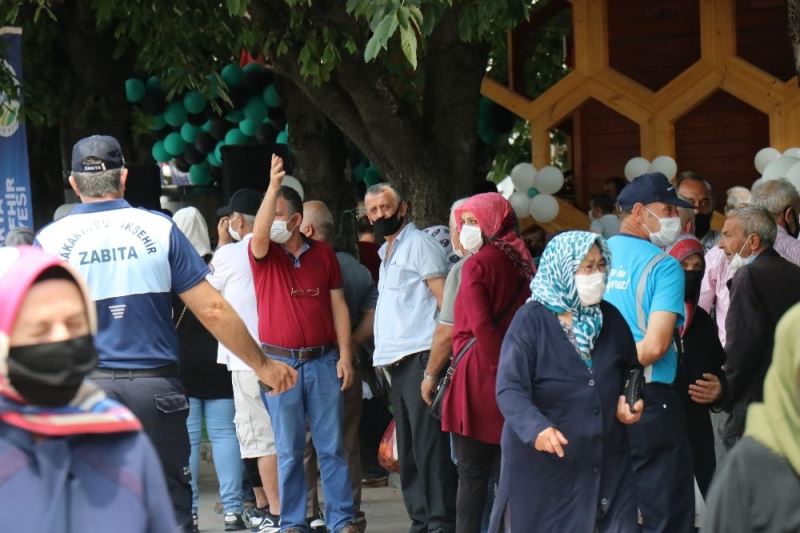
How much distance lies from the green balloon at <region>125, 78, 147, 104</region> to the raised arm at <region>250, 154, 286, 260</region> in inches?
263

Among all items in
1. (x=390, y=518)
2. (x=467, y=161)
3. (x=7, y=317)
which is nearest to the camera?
(x=7, y=317)

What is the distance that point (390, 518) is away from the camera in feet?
32.1

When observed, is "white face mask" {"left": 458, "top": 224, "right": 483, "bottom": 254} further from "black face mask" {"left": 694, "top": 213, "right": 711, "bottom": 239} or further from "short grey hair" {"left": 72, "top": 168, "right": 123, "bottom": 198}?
"black face mask" {"left": 694, "top": 213, "right": 711, "bottom": 239}

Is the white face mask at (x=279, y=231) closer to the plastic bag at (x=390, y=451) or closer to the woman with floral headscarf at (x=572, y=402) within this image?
the plastic bag at (x=390, y=451)

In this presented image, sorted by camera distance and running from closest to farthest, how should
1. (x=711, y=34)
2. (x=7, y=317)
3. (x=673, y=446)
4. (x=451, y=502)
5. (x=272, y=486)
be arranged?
(x=7, y=317)
(x=673, y=446)
(x=451, y=502)
(x=272, y=486)
(x=711, y=34)

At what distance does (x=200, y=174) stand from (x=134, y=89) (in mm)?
1185

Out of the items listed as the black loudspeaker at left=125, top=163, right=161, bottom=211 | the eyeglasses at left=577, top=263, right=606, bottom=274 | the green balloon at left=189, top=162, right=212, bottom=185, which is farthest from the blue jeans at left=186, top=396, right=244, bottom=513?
the green balloon at left=189, top=162, right=212, bottom=185

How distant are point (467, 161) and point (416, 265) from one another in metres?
2.38

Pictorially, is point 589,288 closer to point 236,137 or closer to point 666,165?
point 666,165

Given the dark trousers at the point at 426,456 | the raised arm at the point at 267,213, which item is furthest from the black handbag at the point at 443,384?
the raised arm at the point at 267,213

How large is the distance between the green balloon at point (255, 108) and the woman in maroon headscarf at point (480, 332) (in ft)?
21.8

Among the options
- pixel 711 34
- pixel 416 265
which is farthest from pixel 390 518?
pixel 711 34

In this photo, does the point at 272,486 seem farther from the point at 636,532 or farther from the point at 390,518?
the point at 636,532

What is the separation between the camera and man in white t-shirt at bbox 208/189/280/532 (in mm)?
8938
